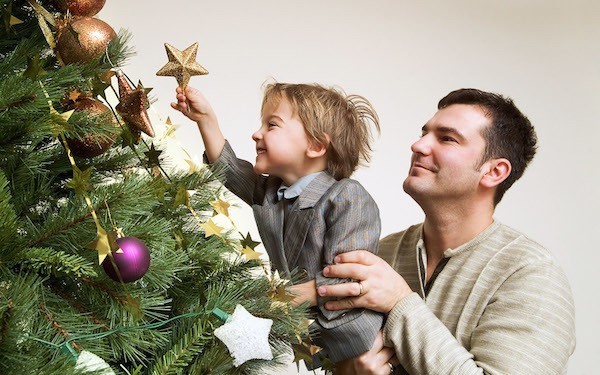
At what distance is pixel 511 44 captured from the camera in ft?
→ 8.18

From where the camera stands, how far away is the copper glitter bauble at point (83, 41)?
683mm

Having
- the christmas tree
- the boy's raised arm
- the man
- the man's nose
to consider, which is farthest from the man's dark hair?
the christmas tree

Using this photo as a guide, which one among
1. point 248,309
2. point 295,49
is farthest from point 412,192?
point 295,49

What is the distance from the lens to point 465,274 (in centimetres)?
124

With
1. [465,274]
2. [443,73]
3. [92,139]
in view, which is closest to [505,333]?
[465,274]

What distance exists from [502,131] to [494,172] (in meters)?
0.08

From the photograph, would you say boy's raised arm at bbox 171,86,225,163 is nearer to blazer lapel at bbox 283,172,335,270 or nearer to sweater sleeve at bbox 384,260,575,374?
blazer lapel at bbox 283,172,335,270

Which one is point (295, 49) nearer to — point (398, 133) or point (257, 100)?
point (257, 100)

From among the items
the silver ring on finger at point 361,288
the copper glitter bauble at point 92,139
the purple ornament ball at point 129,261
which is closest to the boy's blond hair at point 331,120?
the silver ring on finger at point 361,288

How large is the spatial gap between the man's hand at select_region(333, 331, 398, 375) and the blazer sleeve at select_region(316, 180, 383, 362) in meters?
0.02

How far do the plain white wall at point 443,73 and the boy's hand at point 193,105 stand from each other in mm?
960

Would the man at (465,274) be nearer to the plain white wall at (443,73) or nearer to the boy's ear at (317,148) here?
the boy's ear at (317,148)

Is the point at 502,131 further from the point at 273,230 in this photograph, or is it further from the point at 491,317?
the point at 273,230

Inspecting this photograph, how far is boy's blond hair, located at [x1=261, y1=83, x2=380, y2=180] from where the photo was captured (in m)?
1.16
